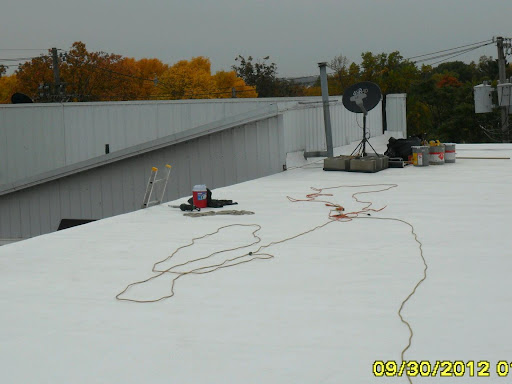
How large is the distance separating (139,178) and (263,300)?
32.4 feet

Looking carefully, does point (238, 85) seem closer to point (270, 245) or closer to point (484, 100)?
point (484, 100)

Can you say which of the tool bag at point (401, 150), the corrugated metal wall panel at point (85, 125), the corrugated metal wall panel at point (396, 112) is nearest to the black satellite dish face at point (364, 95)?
the tool bag at point (401, 150)

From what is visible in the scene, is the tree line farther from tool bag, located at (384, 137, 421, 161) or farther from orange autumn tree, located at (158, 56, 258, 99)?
tool bag, located at (384, 137, 421, 161)

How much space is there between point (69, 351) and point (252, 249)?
2284mm

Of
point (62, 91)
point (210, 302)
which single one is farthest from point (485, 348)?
point (62, 91)

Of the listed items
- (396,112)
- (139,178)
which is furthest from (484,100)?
(139,178)

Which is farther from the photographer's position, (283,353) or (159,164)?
(159,164)

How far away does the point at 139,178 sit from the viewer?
13.6 metres

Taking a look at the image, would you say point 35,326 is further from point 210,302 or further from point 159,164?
point 159,164

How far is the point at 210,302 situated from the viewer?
4074mm

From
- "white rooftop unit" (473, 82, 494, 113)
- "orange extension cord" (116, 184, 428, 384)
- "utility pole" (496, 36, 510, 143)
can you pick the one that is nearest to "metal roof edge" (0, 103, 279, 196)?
"orange extension cord" (116, 184, 428, 384)

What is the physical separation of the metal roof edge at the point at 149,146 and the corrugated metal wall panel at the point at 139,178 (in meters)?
0.15
